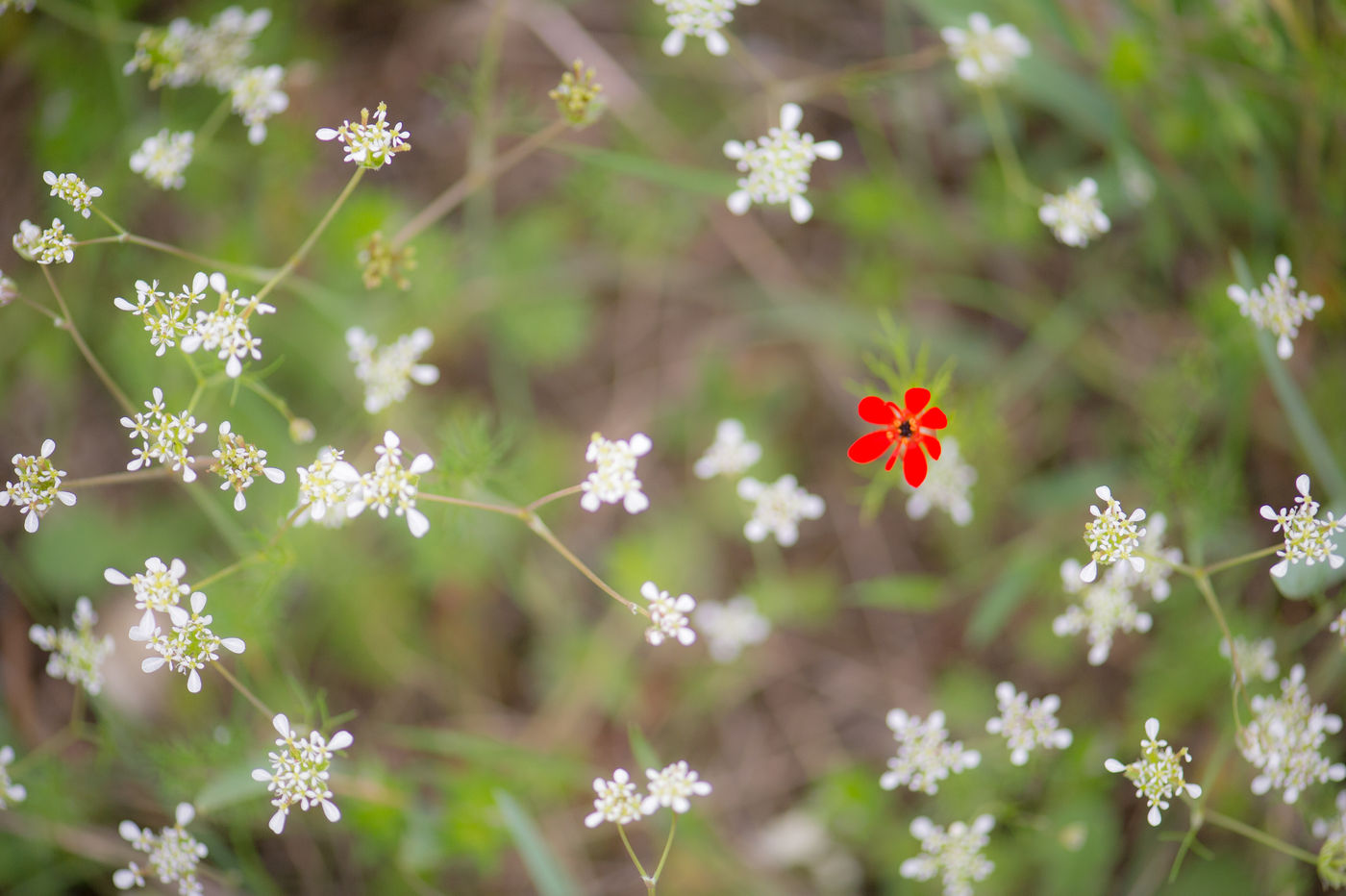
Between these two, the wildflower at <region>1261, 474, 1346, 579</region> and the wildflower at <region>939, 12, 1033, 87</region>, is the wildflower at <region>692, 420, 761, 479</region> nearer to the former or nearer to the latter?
the wildflower at <region>939, 12, 1033, 87</region>

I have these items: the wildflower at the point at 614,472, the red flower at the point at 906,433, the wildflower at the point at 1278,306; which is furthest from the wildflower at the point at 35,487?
the wildflower at the point at 1278,306

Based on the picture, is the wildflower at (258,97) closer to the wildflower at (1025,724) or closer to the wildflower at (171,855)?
the wildflower at (171,855)

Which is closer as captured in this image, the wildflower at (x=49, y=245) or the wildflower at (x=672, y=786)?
the wildflower at (x=49, y=245)

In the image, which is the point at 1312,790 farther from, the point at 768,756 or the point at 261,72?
the point at 261,72

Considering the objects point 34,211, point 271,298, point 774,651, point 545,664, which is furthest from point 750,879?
point 34,211

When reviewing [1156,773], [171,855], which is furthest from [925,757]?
[171,855]

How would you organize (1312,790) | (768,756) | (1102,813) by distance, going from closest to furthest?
(1312,790) < (1102,813) < (768,756)
